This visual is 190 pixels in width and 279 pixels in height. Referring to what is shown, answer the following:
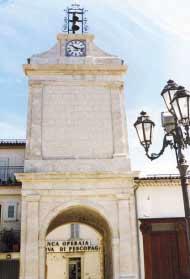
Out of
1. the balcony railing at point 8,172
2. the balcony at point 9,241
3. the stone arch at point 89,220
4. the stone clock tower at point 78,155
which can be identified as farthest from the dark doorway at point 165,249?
the balcony railing at point 8,172

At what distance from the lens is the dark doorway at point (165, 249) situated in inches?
644

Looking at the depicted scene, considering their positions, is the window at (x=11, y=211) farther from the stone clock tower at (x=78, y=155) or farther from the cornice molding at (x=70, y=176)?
the cornice molding at (x=70, y=176)

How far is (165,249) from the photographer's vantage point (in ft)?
54.9

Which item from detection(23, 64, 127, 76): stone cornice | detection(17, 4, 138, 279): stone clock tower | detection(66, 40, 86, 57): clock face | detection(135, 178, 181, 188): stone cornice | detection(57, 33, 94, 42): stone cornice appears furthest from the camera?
detection(57, 33, 94, 42): stone cornice

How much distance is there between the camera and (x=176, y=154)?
8047 mm

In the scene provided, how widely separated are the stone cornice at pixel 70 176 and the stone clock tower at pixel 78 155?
4cm

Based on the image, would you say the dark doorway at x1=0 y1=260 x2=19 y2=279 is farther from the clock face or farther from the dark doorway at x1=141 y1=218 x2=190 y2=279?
the clock face

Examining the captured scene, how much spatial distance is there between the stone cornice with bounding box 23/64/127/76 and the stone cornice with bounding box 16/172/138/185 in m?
5.66

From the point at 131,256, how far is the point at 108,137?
18.8 feet

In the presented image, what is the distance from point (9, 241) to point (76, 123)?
20.9 feet

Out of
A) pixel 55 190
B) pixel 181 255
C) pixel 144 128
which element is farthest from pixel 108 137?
pixel 144 128

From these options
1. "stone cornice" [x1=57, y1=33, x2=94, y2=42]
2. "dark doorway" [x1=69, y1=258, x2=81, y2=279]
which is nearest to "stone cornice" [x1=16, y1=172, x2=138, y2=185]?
"stone cornice" [x1=57, y1=33, x2=94, y2=42]

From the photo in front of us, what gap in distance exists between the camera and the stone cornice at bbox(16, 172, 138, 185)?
1698 centimetres

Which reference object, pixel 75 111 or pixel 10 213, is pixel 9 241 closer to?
pixel 10 213
